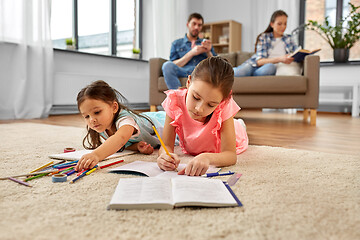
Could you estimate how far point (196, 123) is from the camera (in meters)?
1.21

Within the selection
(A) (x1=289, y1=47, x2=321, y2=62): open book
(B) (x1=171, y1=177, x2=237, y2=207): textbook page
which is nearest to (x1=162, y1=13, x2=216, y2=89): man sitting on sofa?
(A) (x1=289, y1=47, x2=321, y2=62): open book

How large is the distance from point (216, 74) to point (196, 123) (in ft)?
0.97

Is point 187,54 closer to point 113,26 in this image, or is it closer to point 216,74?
point 113,26

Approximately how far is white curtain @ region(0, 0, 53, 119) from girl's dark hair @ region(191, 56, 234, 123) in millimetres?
2462

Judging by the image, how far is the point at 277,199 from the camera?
0.74m

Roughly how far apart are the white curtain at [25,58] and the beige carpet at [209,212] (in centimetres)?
214

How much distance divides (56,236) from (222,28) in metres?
4.89

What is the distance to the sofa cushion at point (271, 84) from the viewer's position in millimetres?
2596

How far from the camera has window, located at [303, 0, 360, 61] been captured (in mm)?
4262

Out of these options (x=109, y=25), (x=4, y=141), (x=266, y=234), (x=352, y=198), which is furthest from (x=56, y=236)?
(x=109, y=25)

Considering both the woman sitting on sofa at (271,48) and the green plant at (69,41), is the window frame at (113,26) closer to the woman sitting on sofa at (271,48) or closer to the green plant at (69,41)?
the green plant at (69,41)

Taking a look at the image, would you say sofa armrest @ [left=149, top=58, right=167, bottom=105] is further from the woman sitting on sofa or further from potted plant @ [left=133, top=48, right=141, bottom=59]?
potted plant @ [left=133, top=48, right=141, bottom=59]

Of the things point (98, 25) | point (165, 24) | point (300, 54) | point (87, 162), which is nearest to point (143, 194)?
point (87, 162)

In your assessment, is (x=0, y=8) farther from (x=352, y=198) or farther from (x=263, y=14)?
(x=263, y=14)
